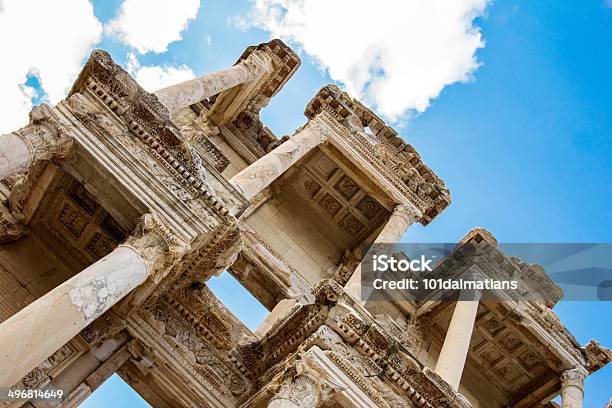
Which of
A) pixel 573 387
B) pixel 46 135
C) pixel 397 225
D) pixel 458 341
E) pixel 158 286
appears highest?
pixel 397 225

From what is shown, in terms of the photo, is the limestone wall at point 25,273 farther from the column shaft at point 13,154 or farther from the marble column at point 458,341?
the marble column at point 458,341

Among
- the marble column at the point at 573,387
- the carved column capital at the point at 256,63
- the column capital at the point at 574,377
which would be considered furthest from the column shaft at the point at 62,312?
the column capital at the point at 574,377

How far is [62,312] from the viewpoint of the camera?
8.94m

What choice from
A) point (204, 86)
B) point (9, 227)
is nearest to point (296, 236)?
point (204, 86)

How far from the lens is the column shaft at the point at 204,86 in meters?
14.6

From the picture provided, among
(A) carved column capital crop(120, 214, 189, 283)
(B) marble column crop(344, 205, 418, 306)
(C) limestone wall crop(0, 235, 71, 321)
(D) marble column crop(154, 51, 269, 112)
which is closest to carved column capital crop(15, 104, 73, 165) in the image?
(A) carved column capital crop(120, 214, 189, 283)

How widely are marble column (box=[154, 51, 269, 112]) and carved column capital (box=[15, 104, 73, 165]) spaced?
11.7ft

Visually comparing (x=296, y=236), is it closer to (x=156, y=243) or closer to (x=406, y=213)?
(x=406, y=213)

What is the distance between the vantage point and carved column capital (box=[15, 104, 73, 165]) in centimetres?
1038

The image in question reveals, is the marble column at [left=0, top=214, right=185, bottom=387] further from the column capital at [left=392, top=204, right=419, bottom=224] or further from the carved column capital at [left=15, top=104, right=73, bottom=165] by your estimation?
the column capital at [left=392, top=204, right=419, bottom=224]

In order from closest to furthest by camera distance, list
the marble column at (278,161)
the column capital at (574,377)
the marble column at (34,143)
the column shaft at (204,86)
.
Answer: the marble column at (34,143) < the marble column at (278,161) < the column shaft at (204,86) < the column capital at (574,377)

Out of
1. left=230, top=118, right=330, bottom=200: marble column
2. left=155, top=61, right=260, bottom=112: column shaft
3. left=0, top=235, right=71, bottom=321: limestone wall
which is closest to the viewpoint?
left=0, top=235, right=71, bottom=321: limestone wall

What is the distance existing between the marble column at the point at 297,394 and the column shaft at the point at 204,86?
6557 mm

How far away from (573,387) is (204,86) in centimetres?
1171
